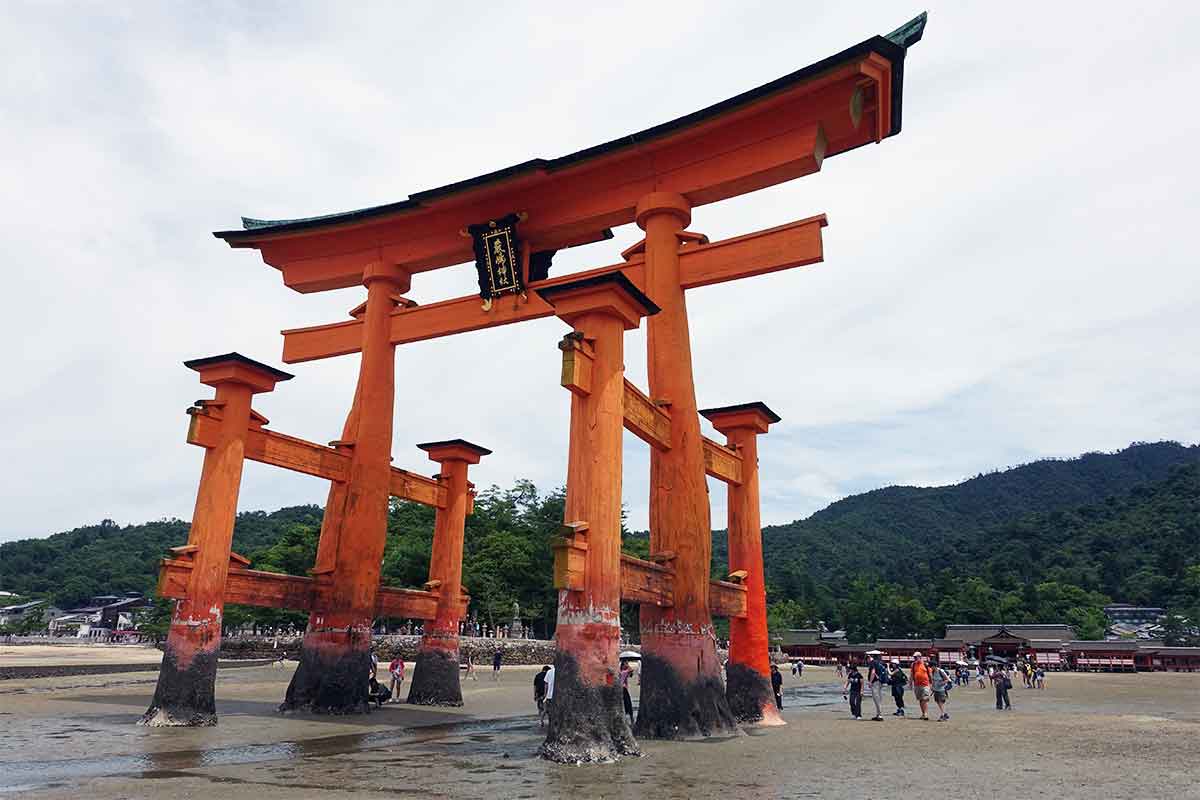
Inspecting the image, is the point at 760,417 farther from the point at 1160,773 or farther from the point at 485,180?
the point at 1160,773

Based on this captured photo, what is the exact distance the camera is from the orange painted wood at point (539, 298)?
13.1 metres

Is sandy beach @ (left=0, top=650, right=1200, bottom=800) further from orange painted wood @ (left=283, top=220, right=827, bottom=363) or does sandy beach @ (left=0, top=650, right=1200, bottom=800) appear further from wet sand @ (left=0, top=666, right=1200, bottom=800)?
orange painted wood @ (left=283, top=220, right=827, bottom=363)

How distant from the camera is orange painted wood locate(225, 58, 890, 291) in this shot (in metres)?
12.8

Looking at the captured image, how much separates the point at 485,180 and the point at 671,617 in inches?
355

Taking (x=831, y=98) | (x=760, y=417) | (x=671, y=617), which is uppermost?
(x=831, y=98)

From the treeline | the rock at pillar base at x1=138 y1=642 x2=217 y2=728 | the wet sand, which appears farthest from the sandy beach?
the treeline

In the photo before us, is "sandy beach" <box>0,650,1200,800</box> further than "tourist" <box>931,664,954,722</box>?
No

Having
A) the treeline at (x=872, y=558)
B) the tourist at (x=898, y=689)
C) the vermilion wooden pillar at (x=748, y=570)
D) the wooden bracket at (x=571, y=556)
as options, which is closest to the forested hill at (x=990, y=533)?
the treeline at (x=872, y=558)

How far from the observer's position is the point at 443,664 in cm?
1745

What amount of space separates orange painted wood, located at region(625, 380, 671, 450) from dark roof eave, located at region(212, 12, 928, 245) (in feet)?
16.6

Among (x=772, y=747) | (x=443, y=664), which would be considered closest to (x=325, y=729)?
(x=443, y=664)

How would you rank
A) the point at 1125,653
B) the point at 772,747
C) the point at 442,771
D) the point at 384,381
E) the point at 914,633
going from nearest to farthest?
the point at 442,771
the point at 772,747
the point at 384,381
the point at 1125,653
the point at 914,633

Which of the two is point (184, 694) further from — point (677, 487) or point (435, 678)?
point (677, 487)

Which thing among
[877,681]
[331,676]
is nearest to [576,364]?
[331,676]
